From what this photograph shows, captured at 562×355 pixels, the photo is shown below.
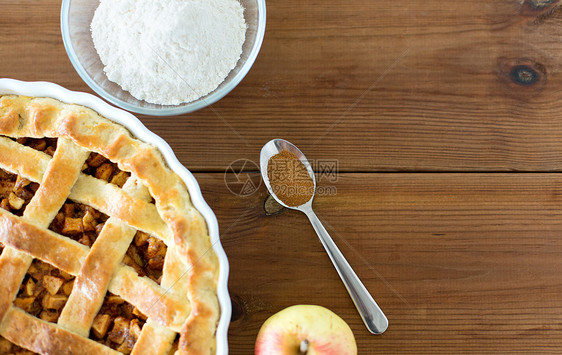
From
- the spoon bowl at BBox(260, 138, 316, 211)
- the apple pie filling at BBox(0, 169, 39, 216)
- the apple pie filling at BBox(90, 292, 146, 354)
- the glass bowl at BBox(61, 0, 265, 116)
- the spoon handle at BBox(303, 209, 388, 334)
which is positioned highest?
the glass bowl at BBox(61, 0, 265, 116)

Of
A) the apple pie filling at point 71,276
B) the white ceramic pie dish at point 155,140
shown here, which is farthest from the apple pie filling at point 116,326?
the white ceramic pie dish at point 155,140

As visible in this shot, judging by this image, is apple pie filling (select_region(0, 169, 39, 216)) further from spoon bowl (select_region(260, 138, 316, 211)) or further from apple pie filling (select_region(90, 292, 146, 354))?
spoon bowl (select_region(260, 138, 316, 211))

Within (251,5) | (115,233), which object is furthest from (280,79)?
(115,233)

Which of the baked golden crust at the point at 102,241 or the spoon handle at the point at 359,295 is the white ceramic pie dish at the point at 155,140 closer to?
the baked golden crust at the point at 102,241

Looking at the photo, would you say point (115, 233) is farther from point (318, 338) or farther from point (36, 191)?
point (318, 338)

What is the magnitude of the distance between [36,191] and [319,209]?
74cm

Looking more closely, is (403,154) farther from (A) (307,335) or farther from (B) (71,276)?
(B) (71,276)

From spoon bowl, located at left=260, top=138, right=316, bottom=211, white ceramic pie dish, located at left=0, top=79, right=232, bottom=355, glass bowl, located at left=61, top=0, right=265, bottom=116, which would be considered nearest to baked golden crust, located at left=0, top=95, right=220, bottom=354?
white ceramic pie dish, located at left=0, top=79, right=232, bottom=355

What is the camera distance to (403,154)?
1.43 metres

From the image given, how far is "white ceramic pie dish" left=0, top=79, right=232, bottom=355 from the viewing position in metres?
1.10

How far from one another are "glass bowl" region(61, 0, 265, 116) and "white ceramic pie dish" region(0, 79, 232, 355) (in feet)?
0.32

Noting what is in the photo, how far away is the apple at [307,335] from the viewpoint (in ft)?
3.91

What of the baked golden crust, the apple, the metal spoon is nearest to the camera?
the baked golden crust

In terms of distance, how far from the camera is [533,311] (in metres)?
1.39
